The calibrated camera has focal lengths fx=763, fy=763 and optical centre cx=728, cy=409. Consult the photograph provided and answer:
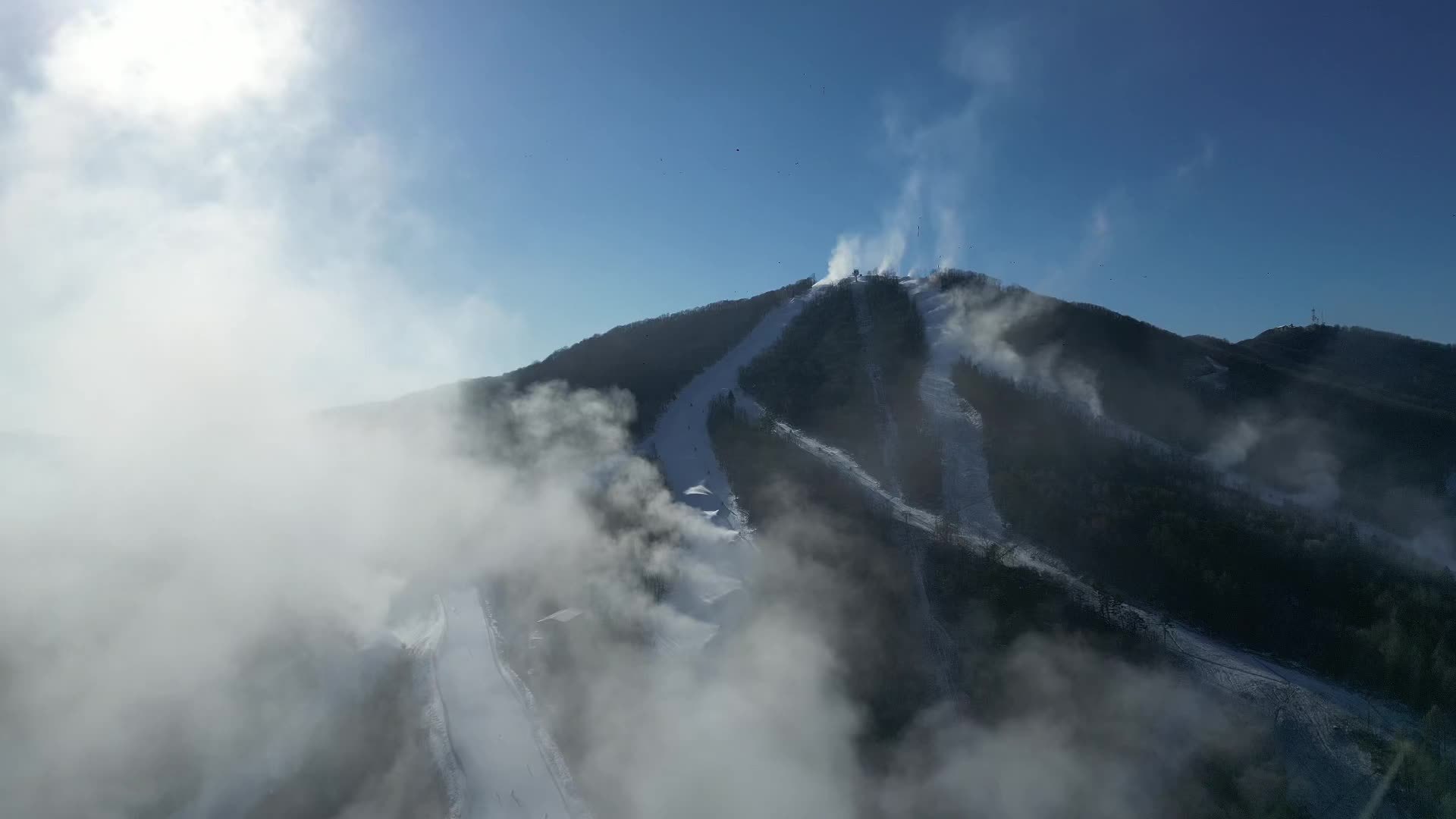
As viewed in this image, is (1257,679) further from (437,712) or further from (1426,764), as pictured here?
(437,712)

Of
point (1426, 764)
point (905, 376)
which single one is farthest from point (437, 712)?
point (905, 376)

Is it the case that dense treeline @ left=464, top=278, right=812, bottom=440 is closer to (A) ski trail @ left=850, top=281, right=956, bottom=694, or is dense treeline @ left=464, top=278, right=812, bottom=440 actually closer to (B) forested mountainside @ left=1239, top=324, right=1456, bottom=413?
(A) ski trail @ left=850, top=281, right=956, bottom=694

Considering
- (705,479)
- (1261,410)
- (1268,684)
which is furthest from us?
(1261,410)

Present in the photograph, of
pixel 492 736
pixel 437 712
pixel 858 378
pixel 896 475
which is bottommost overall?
pixel 492 736

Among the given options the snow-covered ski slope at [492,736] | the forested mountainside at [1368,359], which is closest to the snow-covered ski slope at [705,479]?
the snow-covered ski slope at [492,736]

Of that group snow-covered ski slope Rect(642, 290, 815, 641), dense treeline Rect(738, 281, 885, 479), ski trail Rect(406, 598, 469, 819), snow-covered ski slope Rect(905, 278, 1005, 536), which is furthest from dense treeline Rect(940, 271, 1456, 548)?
ski trail Rect(406, 598, 469, 819)

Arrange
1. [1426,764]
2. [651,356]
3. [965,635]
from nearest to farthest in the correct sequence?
[1426,764]
[965,635]
[651,356]
